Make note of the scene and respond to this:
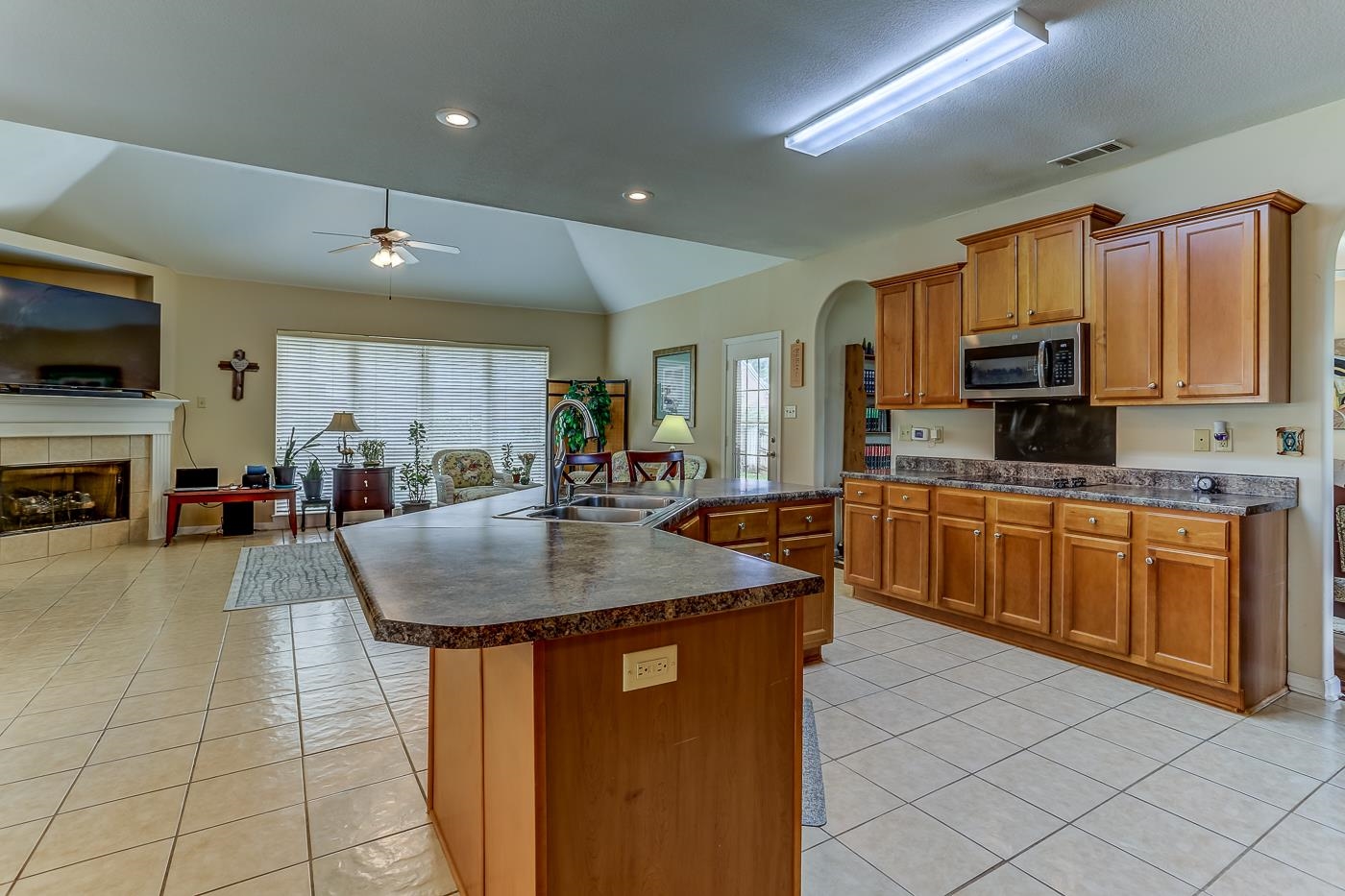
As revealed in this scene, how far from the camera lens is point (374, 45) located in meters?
2.41

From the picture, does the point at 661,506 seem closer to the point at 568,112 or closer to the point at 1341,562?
the point at 568,112

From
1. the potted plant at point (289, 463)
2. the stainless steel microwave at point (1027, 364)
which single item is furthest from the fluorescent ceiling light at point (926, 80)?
the potted plant at point (289, 463)

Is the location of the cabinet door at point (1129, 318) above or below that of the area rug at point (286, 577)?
above

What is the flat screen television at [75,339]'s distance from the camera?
5.45m

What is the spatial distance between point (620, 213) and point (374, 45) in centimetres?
210

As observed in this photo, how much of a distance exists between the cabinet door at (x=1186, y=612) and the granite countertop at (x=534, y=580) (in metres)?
2.37

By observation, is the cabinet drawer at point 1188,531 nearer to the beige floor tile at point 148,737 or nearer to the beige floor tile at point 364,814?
the beige floor tile at point 364,814

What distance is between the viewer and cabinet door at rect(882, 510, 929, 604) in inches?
159

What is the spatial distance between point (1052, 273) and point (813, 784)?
2969 mm

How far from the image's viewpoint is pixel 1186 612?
2887 mm

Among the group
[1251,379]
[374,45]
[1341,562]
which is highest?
[374,45]

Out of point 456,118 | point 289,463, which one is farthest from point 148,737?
point 289,463

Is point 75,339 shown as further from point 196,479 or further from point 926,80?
point 926,80

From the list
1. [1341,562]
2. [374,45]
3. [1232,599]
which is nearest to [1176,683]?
[1232,599]
